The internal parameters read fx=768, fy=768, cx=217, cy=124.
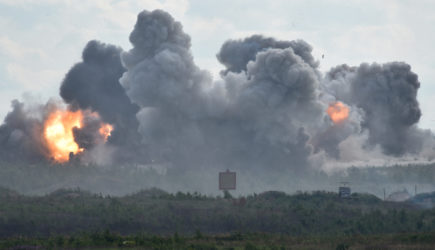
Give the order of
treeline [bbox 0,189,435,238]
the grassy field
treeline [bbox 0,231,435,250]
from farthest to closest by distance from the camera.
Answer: treeline [bbox 0,189,435,238], the grassy field, treeline [bbox 0,231,435,250]

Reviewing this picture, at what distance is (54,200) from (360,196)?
2404 inches

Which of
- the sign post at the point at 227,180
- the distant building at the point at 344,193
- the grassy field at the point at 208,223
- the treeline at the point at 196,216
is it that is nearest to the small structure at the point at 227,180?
the sign post at the point at 227,180

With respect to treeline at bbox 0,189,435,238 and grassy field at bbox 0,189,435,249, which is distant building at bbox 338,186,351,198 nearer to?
grassy field at bbox 0,189,435,249

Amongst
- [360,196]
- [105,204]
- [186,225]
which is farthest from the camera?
[360,196]

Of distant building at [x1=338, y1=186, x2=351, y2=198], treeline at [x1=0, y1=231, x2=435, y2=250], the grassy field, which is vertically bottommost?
treeline at [x1=0, y1=231, x2=435, y2=250]

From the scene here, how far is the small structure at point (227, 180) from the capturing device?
443 ft

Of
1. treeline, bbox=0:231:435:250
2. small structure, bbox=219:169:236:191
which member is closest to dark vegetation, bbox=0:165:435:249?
treeline, bbox=0:231:435:250

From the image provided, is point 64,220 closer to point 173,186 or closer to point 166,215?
point 166,215

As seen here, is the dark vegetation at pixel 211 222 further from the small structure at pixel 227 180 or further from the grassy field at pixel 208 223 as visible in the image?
the small structure at pixel 227 180

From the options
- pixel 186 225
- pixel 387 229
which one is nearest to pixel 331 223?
pixel 387 229

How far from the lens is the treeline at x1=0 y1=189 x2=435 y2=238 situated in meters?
114

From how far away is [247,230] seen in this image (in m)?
117

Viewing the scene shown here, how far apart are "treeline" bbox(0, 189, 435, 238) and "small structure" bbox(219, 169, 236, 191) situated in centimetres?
350

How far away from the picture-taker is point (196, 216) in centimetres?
12544
